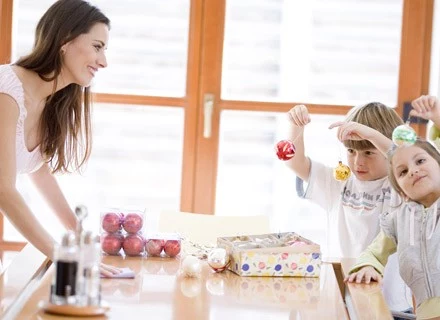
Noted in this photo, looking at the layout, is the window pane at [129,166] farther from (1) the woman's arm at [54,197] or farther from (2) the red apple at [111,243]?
(2) the red apple at [111,243]

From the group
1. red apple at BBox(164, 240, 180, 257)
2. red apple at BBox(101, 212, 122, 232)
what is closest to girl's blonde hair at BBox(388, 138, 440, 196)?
red apple at BBox(164, 240, 180, 257)

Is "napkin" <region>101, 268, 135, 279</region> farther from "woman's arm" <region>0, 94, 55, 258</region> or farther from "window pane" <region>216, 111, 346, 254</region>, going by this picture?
"window pane" <region>216, 111, 346, 254</region>

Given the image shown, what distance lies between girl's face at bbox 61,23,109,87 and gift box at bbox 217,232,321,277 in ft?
2.43

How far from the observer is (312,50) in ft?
12.6

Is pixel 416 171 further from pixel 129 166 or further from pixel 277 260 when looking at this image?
pixel 129 166

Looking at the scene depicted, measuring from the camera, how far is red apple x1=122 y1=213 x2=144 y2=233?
8.06 ft

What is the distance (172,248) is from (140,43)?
5.24 ft

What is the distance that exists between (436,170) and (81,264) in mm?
1212

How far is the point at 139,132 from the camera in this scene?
3879 mm

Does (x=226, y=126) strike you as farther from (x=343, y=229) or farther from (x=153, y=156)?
(x=343, y=229)

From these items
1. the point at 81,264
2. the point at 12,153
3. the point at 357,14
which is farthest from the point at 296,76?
Result: the point at 81,264

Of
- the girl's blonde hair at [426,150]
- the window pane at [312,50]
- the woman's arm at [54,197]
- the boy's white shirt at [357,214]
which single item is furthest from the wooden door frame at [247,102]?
the girl's blonde hair at [426,150]

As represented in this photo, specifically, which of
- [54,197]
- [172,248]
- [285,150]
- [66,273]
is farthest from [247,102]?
[66,273]

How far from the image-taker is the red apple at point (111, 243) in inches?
96.5
